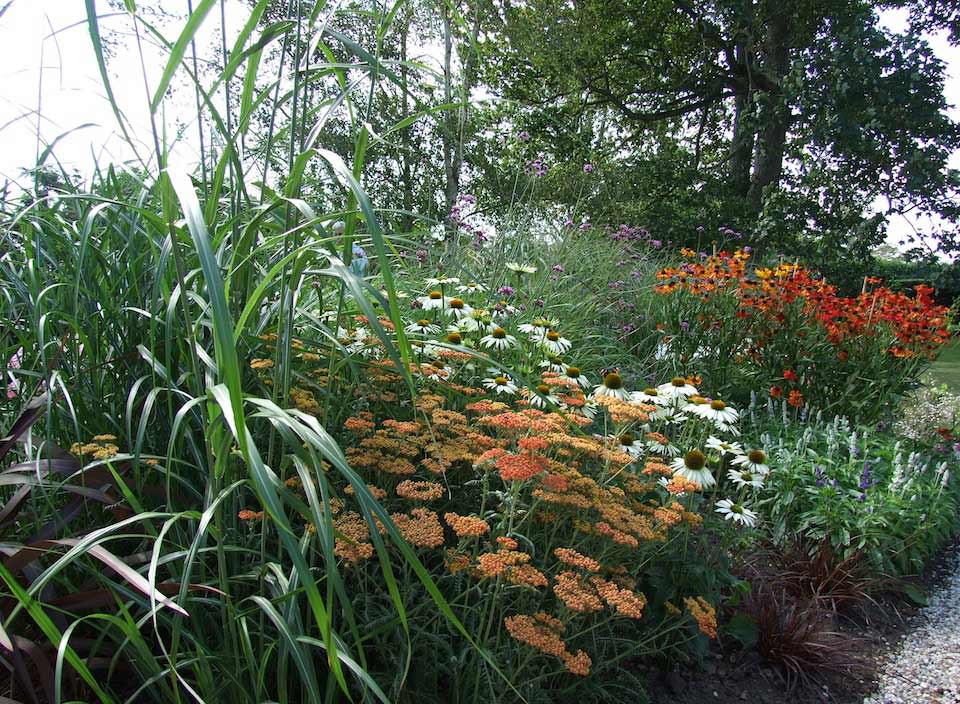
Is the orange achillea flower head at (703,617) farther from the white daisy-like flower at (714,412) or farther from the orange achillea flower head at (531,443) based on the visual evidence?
the white daisy-like flower at (714,412)

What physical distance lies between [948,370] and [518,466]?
10106 millimetres

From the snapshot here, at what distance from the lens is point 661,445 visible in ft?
7.89

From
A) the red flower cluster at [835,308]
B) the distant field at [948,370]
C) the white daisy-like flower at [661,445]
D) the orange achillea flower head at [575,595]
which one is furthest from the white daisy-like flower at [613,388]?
the distant field at [948,370]

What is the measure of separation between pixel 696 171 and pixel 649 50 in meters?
2.66

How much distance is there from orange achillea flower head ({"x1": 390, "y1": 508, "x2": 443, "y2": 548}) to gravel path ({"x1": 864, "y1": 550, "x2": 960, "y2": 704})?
1711 millimetres

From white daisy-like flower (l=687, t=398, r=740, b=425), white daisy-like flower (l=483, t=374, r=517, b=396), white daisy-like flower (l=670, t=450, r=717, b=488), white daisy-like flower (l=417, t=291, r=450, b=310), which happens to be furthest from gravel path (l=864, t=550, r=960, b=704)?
white daisy-like flower (l=417, t=291, r=450, b=310)

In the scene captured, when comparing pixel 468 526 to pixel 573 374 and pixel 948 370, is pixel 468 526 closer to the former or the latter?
pixel 573 374

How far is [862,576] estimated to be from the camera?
9.30 feet

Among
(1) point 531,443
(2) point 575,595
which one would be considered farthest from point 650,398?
(2) point 575,595

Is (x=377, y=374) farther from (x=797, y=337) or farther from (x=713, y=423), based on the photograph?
(x=797, y=337)

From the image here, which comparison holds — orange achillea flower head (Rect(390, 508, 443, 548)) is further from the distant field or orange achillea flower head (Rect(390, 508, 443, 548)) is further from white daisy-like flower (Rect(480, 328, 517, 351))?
the distant field

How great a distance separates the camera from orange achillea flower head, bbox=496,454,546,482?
1404 millimetres

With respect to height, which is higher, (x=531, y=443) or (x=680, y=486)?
(x=531, y=443)

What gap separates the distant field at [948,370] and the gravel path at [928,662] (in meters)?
5.28
